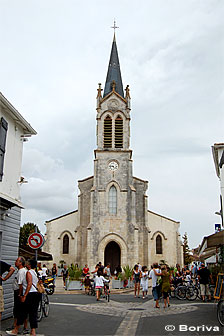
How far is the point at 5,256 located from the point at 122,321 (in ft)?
12.7

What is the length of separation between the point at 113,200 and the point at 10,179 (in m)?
23.9

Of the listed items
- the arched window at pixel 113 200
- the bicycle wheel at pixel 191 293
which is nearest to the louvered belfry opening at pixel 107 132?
the arched window at pixel 113 200

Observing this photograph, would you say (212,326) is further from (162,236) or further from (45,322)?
(162,236)

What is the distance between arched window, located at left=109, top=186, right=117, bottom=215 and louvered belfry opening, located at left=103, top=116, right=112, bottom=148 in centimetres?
488

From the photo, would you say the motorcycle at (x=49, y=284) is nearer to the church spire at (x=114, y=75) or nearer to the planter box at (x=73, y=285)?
the planter box at (x=73, y=285)

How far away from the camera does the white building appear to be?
31.8 ft

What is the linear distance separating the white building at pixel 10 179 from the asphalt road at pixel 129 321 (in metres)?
1.83

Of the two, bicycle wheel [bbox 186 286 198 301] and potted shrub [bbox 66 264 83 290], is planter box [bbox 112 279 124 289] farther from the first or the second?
bicycle wheel [bbox 186 286 198 301]

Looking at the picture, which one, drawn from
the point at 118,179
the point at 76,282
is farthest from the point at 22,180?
the point at 118,179

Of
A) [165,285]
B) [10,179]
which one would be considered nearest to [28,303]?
[10,179]

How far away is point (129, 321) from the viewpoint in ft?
32.6

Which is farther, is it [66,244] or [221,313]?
[66,244]

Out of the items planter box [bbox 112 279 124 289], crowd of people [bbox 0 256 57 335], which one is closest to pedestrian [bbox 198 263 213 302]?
planter box [bbox 112 279 124 289]

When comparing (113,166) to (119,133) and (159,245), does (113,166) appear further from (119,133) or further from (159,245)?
(159,245)
